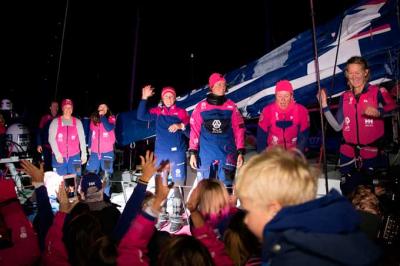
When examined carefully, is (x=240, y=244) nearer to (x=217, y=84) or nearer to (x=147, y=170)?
(x=147, y=170)

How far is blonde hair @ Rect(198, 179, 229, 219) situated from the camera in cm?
294

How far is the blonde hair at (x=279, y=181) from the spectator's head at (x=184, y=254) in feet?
1.84

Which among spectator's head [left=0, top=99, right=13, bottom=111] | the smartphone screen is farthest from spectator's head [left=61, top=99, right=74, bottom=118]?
spectator's head [left=0, top=99, right=13, bottom=111]

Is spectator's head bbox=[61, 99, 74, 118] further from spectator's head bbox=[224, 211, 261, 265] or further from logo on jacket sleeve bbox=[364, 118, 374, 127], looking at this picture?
spectator's head bbox=[224, 211, 261, 265]

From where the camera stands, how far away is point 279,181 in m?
1.43

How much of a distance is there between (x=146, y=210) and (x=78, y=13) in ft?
79.4

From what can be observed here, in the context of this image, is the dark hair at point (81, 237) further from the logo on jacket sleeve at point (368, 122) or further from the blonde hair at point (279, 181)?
the logo on jacket sleeve at point (368, 122)

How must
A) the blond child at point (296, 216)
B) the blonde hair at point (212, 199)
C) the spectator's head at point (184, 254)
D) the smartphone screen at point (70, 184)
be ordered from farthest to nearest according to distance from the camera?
the smartphone screen at point (70, 184)
the blonde hair at point (212, 199)
the spectator's head at point (184, 254)
the blond child at point (296, 216)

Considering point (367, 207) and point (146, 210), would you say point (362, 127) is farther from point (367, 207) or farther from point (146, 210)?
point (146, 210)

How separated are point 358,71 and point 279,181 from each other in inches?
124

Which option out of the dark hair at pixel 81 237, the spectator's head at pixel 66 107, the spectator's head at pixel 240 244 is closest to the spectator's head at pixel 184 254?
the spectator's head at pixel 240 244

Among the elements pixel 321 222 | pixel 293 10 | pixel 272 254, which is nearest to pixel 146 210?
pixel 272 254

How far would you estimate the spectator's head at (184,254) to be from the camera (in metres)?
1.87

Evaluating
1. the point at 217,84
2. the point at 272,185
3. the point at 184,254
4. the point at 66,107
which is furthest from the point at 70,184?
the point at 272,185
